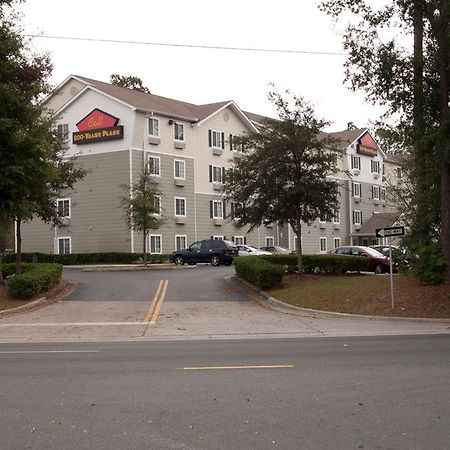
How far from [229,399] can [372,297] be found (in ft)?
38.6

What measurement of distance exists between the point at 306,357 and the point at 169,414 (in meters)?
4.36

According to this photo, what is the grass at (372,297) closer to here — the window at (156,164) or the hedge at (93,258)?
the hedge at (93,258)

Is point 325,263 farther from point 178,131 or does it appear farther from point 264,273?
point 178,131

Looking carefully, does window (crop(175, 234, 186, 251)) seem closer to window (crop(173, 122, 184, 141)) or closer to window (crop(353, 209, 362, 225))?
window (crop(173, 122, 184, 141))

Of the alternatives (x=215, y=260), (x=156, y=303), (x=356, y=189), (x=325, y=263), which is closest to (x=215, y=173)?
(x=215, y=260)

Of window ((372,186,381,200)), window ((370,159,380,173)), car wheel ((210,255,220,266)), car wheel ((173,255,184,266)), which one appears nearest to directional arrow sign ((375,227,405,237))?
car wheel ((210,255,220,266))

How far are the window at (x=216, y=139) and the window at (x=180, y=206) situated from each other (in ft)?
19.7

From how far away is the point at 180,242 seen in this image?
46750 mm

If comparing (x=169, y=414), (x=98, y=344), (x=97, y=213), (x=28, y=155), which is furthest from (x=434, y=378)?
(x=97, y=213)

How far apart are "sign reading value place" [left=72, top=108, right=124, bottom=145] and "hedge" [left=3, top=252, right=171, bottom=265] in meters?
8.89

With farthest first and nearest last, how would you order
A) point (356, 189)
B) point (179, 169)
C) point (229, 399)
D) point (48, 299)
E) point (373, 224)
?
point (356, 189) → point (373, 224) → point (179, 169) → point (48, 299) → point (229, 399)

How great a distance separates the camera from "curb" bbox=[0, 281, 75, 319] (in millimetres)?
18031

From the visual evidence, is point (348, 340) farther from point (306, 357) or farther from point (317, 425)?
point (317, 425)

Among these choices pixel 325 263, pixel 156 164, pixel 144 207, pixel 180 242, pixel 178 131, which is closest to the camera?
pixel 325 263
